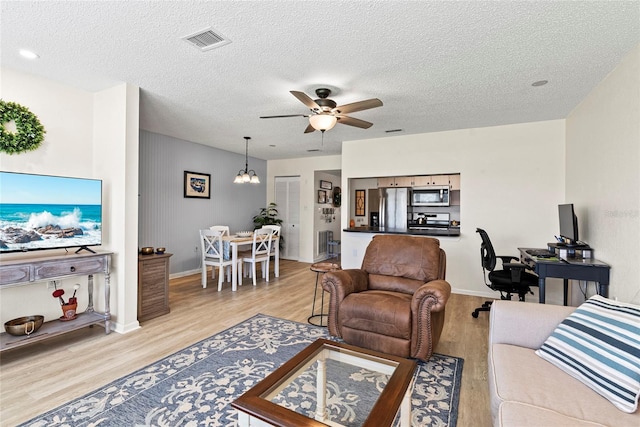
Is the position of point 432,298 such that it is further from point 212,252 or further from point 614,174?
point 212,252

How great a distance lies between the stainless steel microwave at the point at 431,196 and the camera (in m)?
5.83

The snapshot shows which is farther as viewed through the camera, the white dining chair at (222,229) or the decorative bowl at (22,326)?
the white dining chair at (222,229)

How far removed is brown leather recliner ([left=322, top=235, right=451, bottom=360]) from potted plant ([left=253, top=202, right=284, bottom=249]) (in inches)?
174

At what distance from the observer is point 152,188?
17.1 ft

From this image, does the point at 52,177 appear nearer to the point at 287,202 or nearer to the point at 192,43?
the point at 192,43

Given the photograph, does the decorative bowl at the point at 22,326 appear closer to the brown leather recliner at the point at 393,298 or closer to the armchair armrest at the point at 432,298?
the brown leather recliner at the point at 393,298

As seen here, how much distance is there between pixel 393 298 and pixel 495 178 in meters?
3.03

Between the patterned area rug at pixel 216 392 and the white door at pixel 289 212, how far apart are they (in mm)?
4868

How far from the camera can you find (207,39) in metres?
2.29

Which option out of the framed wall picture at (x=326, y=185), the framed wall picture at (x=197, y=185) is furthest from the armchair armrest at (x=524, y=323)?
the framed wall picture at (x=326, y=185)

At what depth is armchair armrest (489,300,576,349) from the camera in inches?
71.4

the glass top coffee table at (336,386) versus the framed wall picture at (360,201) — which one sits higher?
the framed wall picture at (360,201)

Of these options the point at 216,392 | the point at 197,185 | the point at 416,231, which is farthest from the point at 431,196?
the point at 216,392

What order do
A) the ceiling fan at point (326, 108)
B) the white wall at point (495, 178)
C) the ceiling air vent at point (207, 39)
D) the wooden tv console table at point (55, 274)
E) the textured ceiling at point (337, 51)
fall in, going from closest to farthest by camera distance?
the textured ceiling at point (337, 51), the ceiling air vent at point (207, 39), the wooden tv console table at point (55, 274), the ceiling fan at point (326, 108), the white wall at point (495, 178)
